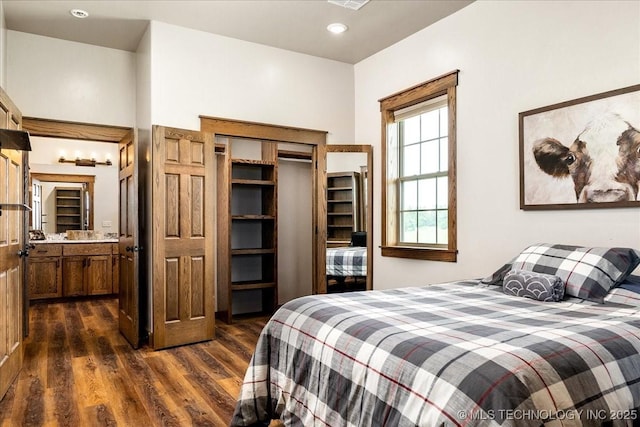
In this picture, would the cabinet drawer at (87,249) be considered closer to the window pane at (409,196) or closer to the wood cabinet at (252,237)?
the wood cabinet at (252,237)

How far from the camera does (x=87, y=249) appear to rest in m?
6.45

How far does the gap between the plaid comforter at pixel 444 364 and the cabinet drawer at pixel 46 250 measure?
524cm

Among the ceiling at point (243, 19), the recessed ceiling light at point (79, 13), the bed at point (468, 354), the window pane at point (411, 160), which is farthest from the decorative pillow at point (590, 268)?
the recessed ceiling light at point (79, 13)

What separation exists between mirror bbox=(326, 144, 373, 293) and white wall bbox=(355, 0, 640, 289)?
1.83ft

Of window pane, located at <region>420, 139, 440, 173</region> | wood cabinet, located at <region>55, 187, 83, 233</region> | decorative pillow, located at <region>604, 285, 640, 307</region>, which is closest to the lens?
decorative pillow, located at <region>604, 285, 640, 307</region>

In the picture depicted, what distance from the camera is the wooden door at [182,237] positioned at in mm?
3877

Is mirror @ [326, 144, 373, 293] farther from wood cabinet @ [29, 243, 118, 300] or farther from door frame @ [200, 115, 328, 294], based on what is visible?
wood cabinet @ [29, 243, 118, 300]

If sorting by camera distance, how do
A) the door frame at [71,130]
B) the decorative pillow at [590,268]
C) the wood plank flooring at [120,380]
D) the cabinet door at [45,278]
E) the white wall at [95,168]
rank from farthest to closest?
1. the white wall at [95,168]
2. the cabinet door at [45,278]
3. the door frame at [71,130]
4. the wood plank flooring at [120,380]
5. the decorative pillow at [590,268]

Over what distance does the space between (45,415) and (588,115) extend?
3.71 meters

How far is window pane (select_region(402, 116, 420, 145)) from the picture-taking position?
4.26m

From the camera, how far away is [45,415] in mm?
2537

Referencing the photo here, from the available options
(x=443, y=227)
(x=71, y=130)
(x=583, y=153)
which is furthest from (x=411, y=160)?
(x=71, y=130)

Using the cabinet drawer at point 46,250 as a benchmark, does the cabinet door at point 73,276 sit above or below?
below

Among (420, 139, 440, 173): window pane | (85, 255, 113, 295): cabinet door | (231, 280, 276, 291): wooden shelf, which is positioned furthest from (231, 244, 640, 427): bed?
(85, 255, 113, 295): cabinet door
